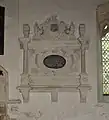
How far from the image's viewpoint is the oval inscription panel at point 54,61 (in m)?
4.63

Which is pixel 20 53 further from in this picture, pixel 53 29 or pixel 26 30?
pixel 53 29

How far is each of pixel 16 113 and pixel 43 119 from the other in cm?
38

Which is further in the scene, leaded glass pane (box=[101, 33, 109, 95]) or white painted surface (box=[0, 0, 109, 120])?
leaded glass pane (box=[101, 33, 109, 95])

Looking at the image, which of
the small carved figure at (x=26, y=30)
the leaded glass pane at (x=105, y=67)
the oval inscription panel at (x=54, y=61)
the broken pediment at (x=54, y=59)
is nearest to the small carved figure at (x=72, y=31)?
the broken pediment at (x=54, y=59)

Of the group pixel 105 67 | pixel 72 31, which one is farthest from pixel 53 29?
pixel 105 67

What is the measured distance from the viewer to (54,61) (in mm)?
4645

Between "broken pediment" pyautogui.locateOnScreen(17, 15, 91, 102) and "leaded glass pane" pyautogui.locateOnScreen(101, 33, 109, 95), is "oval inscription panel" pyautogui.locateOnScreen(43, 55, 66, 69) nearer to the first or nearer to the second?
"broken pediment" pyautogui.locateOnScreen(17, 15, 91, 102)

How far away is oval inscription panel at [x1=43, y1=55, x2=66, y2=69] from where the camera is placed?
4.63 m

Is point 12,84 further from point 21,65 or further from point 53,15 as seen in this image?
point 53,15

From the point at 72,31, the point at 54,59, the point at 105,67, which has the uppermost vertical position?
the point at 72,31

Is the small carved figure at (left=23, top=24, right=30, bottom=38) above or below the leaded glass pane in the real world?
above

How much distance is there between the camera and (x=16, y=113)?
4.50 meters

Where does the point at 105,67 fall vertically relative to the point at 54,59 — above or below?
below

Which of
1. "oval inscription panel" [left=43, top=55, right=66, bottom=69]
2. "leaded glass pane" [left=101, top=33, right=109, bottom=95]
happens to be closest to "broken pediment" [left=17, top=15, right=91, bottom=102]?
"oval inscription panel" [left=43, top=55, right=66, bottom=69]
